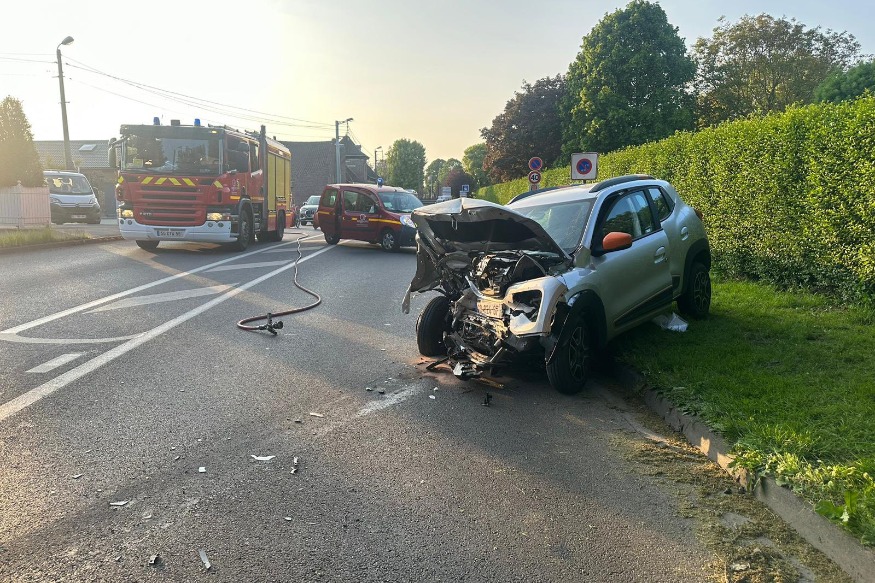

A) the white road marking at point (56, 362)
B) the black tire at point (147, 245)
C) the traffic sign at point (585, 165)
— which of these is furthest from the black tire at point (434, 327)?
the black tire at point (147, 245)

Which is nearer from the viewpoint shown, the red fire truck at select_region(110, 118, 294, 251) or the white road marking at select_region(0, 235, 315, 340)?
the white road marking at select_region(0, 235, 315, 340)

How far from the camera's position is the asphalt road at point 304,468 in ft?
9.91

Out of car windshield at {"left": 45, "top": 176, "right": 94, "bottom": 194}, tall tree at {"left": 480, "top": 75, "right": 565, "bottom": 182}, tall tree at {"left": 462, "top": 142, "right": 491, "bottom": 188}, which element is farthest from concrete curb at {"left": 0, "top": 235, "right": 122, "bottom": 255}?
tall tree at {"left": 462, "top": 142, "right": 491, "bottom": 188}

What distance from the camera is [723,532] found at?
3.37m

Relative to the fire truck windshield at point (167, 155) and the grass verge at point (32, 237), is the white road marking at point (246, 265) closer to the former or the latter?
the fire truck windshield at point (167, 155)

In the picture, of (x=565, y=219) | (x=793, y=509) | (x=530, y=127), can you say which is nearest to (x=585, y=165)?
(x=565, y=219)

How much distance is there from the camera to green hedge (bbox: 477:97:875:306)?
7.72 m

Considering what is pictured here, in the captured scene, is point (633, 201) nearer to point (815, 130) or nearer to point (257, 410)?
point (815, 130)

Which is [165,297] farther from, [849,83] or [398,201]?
[849,83]

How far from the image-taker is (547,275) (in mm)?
5645

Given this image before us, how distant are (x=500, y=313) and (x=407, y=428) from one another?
139 centimetres

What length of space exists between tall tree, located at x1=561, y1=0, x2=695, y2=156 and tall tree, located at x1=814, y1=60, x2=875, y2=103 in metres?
6.98

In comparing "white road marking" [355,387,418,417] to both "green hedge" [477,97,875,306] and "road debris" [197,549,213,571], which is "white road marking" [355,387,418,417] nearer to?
"road debris" [197,549,213,571]

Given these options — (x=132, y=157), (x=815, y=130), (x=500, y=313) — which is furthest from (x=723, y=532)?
(x=132, y=157)
